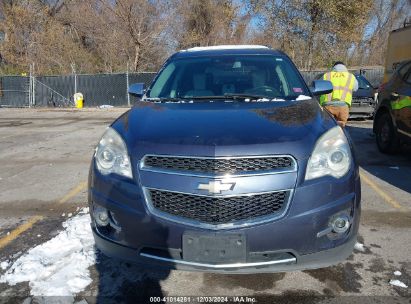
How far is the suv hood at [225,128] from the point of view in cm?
252

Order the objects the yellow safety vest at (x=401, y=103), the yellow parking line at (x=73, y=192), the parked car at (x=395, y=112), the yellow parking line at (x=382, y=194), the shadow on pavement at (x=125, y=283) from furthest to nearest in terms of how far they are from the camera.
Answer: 1. the parked car at (x=395, y=112)
2. the yellow safety vest at (x=401, y=103)
3. the yellow parking line at (x=73, y=192)
4. the yellow parking line at (x=382, y=194)
5. the shadow on pavement at (x=125, y=283)

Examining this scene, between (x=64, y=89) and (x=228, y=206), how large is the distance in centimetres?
2192

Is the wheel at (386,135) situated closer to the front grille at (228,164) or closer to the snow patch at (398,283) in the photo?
the snow patch at (398,283)

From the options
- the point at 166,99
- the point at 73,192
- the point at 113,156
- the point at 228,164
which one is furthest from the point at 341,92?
the point at 113,156

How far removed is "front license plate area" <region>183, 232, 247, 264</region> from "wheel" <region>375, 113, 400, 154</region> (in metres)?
5.50

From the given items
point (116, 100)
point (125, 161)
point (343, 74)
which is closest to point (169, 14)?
point (116, 100)

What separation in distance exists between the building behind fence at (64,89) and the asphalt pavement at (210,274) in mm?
15211

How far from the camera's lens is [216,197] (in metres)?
2.44

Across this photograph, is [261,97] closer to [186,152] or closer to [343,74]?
[186,152]

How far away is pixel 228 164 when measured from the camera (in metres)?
2.46

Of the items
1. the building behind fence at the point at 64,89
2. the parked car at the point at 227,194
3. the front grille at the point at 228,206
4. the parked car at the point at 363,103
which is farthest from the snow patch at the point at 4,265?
the building behind fence at the point at 64,89

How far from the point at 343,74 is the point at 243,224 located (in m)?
5.12

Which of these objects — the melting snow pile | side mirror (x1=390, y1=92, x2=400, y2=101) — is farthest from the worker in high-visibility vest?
the melting snow pile

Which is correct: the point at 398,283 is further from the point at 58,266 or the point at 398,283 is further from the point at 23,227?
the point at 23,227
